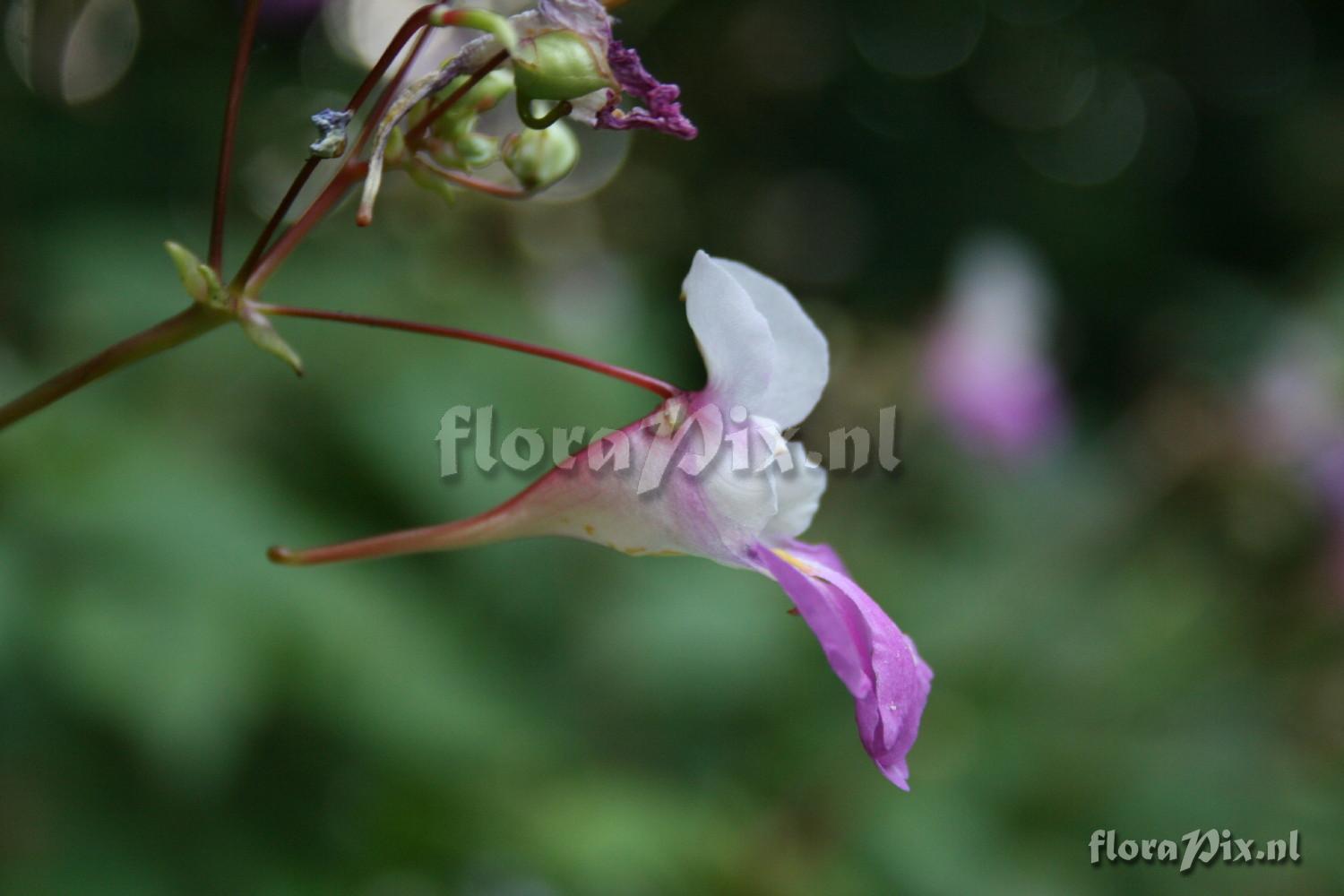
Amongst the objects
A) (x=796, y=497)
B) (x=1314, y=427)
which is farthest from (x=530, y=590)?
(x=1314, y=427)

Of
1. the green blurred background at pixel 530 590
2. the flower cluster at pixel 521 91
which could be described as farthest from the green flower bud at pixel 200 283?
the green blurred background at pixel 530 590

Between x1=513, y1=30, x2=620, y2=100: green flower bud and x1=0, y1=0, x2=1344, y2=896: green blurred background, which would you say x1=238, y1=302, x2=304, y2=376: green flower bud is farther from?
x1=0, y1=0, x2=1344, y2=896: green blurred background

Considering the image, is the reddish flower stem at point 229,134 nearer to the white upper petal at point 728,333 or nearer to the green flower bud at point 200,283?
the green flower bud at point 200,283

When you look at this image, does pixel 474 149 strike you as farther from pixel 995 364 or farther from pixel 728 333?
pixel 995 364

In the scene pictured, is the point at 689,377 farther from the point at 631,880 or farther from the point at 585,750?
the point at 631,880

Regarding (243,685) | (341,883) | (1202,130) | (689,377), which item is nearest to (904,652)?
(243,685)

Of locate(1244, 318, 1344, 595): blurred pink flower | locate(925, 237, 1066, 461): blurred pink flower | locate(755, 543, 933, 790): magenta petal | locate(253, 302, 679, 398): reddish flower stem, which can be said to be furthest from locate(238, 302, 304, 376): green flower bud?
locate(1244, 318, 1344, 595): blurred pink flower
